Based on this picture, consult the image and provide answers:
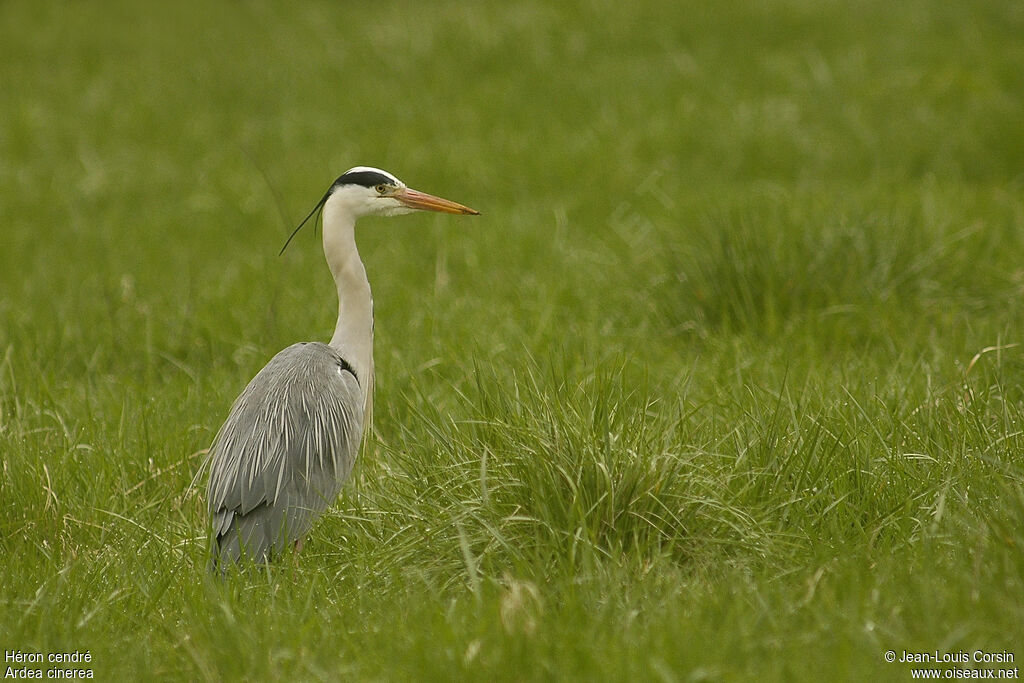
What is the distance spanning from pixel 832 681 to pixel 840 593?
0.39 m

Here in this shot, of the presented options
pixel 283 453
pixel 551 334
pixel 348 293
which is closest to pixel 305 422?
pixel 283 453

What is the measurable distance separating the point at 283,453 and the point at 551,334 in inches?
74.9

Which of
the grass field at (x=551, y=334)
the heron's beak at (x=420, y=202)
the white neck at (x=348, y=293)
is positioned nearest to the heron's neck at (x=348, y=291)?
the white neck at (x=348, y=293)

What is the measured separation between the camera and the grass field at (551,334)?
2984 mm

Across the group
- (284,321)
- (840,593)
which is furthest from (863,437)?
(284,321)

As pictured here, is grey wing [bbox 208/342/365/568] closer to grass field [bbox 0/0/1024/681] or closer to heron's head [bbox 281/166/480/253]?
grass field [bbox 0/0/1024/681]

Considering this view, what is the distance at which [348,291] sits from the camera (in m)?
4.61

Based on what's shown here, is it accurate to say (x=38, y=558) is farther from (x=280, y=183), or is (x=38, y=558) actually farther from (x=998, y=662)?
(x=280, y=183)

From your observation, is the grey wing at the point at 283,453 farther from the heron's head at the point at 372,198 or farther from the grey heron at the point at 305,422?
the heron's head at the point at 372,198

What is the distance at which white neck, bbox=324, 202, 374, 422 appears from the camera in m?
4.59

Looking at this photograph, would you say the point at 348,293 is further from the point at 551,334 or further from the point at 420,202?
the point at 551,334

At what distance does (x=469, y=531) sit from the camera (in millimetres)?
3338

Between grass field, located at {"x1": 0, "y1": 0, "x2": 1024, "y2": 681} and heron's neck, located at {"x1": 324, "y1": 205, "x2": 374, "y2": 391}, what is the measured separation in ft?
1.40

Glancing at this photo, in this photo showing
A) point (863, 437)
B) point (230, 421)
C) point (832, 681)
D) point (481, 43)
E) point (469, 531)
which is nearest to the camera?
point (832, 681)
